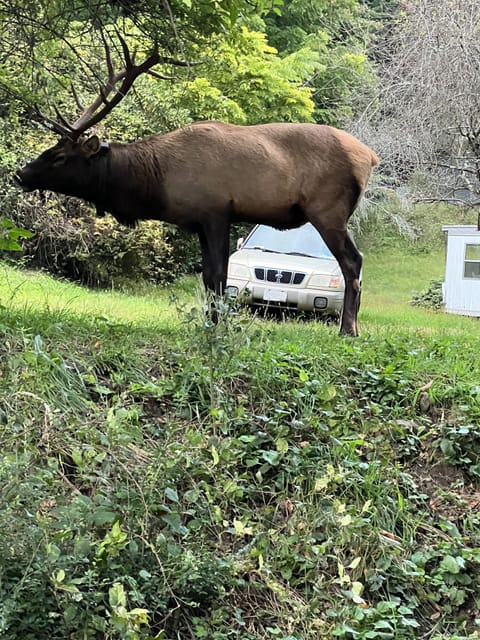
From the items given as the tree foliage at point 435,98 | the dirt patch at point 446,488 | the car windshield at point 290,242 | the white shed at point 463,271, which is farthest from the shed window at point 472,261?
the dirt patch at point 446,488

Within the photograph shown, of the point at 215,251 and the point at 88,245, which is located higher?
the point at 215,251

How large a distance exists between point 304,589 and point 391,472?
103 cm

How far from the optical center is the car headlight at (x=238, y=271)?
10.5m

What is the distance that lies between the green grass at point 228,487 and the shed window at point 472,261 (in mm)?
13712

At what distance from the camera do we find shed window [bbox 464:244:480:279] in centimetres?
1884

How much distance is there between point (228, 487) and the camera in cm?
401

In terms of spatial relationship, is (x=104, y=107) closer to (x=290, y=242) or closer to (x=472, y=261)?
(x=290, y=242)

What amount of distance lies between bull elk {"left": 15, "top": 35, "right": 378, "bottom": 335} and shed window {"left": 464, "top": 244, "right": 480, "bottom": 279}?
497 inches

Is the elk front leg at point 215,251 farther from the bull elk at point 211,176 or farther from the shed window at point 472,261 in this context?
the shed window at point 472,261

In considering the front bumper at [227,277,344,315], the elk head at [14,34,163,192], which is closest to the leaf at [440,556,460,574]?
the elk head at [14,34,163,192]

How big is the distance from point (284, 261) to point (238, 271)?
63 centimetres

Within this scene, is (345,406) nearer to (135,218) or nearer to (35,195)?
(135,218)

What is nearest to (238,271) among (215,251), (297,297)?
(297,297)

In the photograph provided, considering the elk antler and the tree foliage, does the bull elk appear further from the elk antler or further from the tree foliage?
the tree foliage
